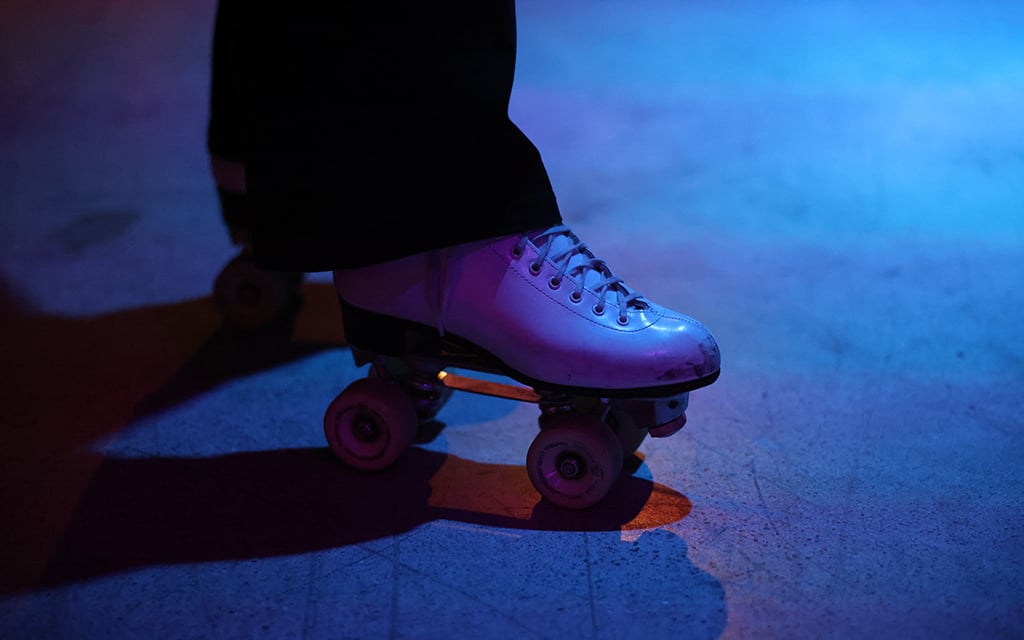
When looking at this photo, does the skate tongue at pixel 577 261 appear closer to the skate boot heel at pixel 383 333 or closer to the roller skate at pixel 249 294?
the skate boot heel at pixel 383 333

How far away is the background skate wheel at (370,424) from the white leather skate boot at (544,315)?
87 mm

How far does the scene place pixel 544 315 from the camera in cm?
100

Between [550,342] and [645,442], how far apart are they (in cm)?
25

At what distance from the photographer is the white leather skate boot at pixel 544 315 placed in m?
0.98

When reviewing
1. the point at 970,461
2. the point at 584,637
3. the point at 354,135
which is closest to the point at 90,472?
the point at 354,135

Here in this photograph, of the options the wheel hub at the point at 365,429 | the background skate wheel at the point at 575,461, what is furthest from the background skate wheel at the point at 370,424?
the background skate wheel at the point at 575,461

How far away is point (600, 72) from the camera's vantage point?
269cm

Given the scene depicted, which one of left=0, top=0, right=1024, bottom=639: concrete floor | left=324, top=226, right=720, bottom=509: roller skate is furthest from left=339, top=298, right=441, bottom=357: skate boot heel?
left=0, top=0, right=1024, bottom=639: concrete floor

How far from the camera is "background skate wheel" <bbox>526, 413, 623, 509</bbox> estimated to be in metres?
0.99

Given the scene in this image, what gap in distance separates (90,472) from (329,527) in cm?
32

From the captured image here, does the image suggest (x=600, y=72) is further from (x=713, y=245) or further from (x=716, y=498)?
(x=716, y=498)

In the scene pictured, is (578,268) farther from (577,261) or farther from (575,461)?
(575,461)

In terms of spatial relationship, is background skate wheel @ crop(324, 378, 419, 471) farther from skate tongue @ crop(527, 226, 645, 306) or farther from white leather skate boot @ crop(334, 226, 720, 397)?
skate tongue @ crop(527, 226, 645, 306)

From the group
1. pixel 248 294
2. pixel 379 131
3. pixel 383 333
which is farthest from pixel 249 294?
pixel 379 131
